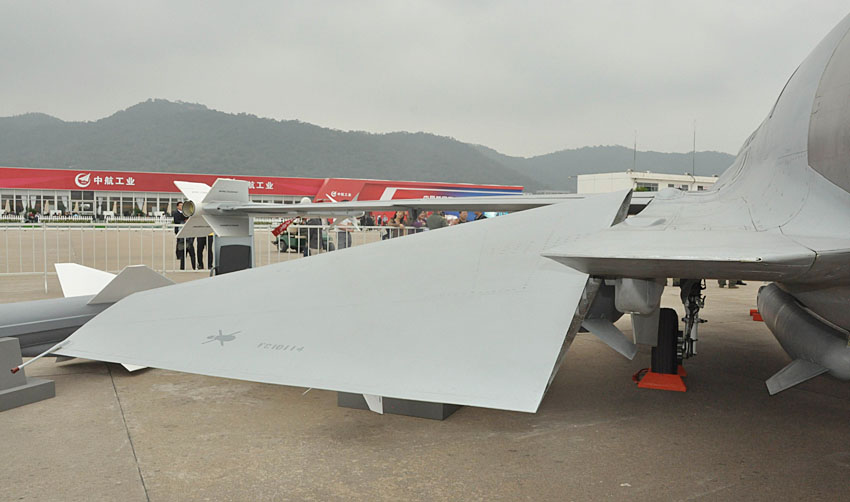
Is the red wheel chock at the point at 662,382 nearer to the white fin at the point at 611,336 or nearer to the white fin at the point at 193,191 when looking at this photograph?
the white fin at the point at 611,336

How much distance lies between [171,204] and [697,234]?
1569 inches

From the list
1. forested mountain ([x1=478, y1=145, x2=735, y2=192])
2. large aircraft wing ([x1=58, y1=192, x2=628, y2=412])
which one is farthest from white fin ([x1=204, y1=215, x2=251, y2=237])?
forested mountain ([x1=478, y1=145, x2=735, y2=192])

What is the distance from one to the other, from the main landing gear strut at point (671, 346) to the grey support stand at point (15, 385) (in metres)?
4.82

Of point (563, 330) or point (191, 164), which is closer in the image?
point (563, 330)

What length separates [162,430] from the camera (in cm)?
373

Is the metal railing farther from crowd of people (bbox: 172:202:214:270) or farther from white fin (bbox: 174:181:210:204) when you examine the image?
white fin (bbox: 174:181:210:204)

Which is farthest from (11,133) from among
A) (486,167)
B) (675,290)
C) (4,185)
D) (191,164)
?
(675,290)

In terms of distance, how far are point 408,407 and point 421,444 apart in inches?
22.3

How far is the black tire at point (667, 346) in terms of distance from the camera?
461cm

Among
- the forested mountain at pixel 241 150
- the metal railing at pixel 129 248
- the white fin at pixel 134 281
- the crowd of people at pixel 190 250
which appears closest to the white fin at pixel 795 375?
the white fin at pixel 134 281

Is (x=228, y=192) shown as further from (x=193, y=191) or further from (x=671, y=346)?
(x=671, y=346)

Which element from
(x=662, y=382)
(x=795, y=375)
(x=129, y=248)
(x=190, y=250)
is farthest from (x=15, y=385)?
(x=190, y=250)

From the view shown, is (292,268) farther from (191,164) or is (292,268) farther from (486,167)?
(486,167)

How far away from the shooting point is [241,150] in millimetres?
128875
